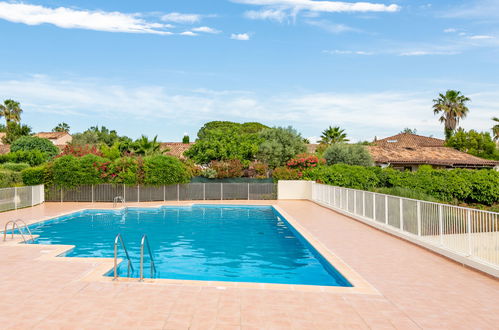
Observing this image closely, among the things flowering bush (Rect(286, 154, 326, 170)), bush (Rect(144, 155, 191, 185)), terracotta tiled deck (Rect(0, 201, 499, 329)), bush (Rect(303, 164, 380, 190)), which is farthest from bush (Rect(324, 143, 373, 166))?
terracotta tiled deck (Rect(0, 201, 499, 329))

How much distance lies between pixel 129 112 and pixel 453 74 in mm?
29137

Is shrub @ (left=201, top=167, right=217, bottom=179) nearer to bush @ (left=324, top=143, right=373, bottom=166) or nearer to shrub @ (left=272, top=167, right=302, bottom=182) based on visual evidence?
shrub @ (left=272, top=167, right=302, bottom=182)

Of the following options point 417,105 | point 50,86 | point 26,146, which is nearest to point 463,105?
point 417,105

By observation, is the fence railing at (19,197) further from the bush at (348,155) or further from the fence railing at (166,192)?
the bush at (348,155)

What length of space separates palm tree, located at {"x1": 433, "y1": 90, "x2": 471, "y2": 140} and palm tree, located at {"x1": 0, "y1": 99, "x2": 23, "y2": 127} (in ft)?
199

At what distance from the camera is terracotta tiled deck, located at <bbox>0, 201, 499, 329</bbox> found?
4766 millimetres

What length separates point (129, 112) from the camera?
38.1m

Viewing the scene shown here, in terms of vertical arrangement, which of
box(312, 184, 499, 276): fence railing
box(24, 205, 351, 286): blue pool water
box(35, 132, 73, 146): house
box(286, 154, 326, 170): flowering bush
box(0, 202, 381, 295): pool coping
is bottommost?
box(24, 205, 351, 286): blue pool water

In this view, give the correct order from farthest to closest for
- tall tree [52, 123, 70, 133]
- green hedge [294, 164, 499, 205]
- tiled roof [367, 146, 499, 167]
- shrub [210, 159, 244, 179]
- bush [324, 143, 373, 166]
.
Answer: tall tree [52, 123, 70, 133] → tiled roof [367, 146, 499, 167] → bush [324, 143, 373, 166] → shrub [210, 159, 244, 179] → green hedge [294, 164, 499, 205]

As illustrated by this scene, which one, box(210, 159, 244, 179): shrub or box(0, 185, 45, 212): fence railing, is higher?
box(210, 159, 244, 179): shrub

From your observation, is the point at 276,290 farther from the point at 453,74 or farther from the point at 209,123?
the point at 209,123

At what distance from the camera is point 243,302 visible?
5.52 m

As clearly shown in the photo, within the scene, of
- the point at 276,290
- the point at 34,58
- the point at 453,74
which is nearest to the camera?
the point at 276,290

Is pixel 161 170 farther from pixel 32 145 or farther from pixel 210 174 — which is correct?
pixel 32 145
